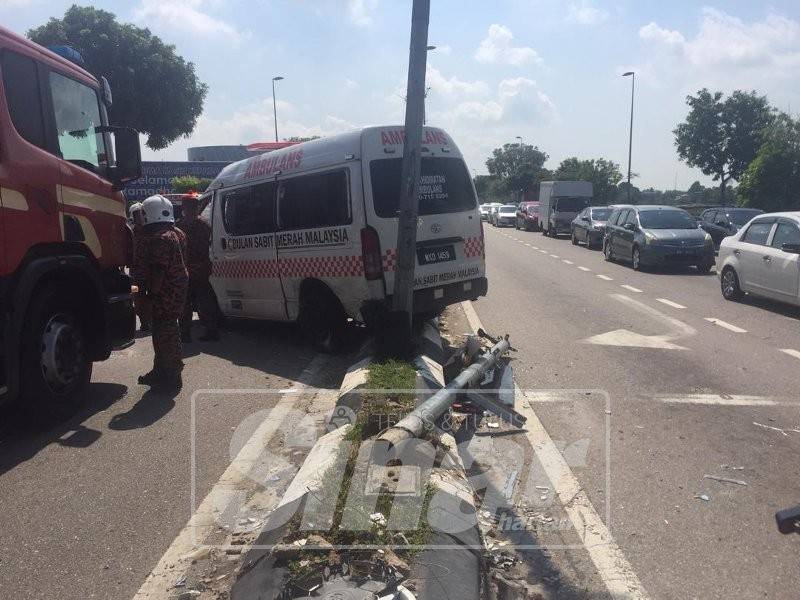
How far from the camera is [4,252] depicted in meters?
4.59

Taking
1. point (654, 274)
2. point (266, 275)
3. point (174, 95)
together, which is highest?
point (174, 95)

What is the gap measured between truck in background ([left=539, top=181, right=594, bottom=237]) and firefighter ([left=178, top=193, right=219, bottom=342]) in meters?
25.2

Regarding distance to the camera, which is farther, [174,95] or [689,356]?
[174,95]

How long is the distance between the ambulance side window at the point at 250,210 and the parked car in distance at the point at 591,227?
58.8ft

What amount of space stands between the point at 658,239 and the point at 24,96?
1441cm

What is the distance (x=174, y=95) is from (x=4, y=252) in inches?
1229

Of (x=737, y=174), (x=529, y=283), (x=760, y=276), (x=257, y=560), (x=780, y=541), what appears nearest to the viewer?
(x=257, y=560)

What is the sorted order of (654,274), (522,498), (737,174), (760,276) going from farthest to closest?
(737,174) < (654,274) < (760,276) < (522,498)

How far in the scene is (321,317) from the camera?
775 cm

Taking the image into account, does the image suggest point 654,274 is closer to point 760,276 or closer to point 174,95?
point 760,276

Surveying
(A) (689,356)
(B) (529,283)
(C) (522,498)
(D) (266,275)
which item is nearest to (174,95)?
(B) (529,283)

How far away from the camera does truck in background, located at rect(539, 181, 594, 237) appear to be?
3195cm

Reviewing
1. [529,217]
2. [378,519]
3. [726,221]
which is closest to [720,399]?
[378,519]

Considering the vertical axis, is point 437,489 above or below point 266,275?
below
